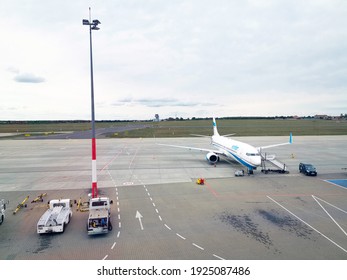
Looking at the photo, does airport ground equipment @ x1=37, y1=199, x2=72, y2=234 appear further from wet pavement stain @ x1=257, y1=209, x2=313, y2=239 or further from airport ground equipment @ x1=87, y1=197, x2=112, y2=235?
wet pavement stain @ x1=257, y1=209, x2=313, y2=239

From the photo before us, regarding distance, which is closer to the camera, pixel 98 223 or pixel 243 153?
pixel 98 223

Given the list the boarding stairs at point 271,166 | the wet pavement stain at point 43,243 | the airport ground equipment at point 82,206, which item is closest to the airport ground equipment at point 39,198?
the airport ground equipment at point 82,206

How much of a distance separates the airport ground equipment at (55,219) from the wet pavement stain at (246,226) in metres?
12.2

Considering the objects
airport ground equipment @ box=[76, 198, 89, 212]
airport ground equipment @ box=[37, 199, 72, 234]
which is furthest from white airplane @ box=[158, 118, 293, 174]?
airport ground equipment @ box=[37, 199, 72, 234]

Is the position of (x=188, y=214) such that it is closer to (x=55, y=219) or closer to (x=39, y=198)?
(x=55, y=219)

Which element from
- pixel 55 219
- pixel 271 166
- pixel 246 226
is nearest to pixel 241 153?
pixel 271 166

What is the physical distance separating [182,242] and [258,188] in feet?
49.1

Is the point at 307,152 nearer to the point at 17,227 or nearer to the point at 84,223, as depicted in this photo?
the point at 84,223

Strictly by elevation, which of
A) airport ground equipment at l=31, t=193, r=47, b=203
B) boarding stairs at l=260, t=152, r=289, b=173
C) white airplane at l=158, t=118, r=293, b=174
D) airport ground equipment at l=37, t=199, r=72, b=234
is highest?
white airplane at l=158, t=118, r=293, b=174

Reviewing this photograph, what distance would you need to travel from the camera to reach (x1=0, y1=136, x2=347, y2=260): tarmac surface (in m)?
14.5

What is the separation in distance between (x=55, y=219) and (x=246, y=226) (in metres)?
14.2

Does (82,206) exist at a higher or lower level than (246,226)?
lower

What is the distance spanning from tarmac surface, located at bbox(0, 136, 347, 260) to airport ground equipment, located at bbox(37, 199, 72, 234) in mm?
514

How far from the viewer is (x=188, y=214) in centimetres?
2012
